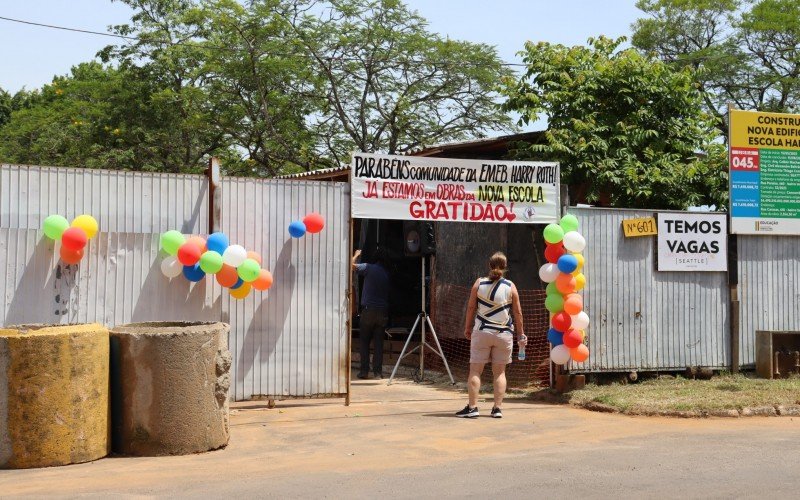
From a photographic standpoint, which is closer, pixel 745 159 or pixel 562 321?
pixel 562 321

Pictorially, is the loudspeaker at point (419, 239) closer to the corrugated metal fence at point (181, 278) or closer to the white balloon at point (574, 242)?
the white balloon at point (574, 242)

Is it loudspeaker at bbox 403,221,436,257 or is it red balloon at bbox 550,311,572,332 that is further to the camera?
loudspeaker at bbox 403,221,436,257

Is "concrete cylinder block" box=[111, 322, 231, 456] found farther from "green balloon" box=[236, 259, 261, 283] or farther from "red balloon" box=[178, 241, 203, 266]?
"green balloon" box=[236, 259, 261, 283]

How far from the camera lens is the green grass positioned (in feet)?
35.1

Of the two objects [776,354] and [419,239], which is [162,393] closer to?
[419,239]

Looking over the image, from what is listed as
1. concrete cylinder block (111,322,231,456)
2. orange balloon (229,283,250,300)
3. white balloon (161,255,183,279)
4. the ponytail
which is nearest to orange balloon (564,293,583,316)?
the ponytail

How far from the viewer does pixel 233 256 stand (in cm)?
970

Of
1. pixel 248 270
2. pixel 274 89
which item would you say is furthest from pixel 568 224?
pixel 274 89

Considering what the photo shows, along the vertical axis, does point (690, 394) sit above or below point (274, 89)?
below

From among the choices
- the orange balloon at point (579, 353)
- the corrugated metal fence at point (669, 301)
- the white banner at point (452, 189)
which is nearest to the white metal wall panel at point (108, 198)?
the white banner at point (452, 189)

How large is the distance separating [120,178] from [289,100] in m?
17.9

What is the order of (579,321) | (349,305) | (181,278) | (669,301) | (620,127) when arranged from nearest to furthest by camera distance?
(181,278) → (349,305) → (579,321) → (669,301) → (620,127)

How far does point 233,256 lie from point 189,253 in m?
0.46

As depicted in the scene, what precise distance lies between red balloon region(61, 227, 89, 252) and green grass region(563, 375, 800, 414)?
6.12 m
